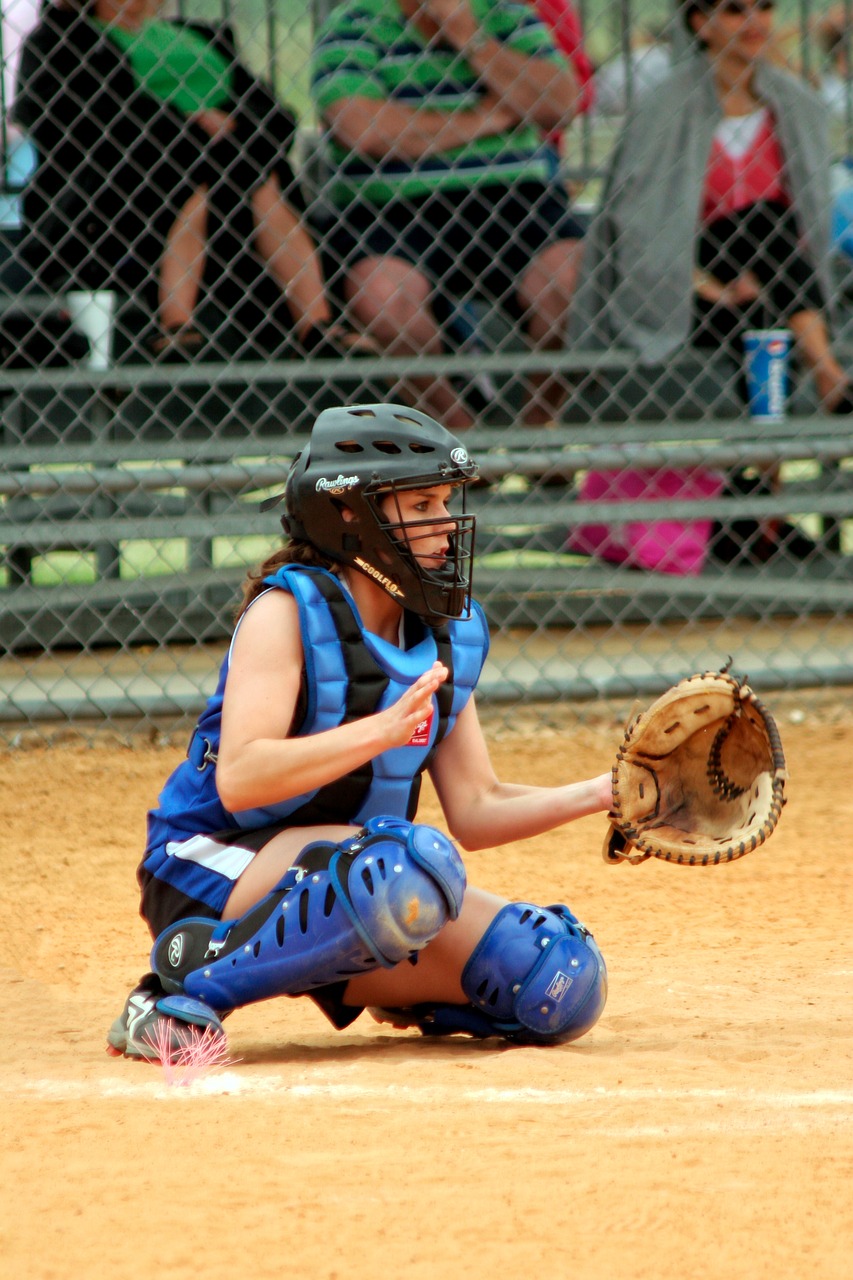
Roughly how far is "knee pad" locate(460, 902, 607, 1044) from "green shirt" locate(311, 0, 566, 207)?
141 inches

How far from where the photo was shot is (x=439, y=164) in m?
5.47

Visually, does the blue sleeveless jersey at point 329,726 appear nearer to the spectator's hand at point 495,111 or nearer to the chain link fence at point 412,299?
the chain link fence at point 412,299

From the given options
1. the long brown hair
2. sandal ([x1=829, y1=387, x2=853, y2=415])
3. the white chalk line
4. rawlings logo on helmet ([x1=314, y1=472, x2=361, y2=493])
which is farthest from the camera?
sandal ([x1=829, y1=387, x2=853, y2=415])

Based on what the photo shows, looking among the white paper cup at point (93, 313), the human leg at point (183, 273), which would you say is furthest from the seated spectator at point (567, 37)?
the white paper cup at point (93, 313)

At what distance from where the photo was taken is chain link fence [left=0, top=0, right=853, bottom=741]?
5156 mm

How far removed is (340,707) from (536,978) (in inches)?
20.8

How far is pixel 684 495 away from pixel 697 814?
10.6 ft

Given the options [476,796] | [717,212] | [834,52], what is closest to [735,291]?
[717,212]

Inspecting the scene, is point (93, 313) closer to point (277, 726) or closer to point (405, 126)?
point (405, 126)

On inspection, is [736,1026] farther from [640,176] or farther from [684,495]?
[640,176]

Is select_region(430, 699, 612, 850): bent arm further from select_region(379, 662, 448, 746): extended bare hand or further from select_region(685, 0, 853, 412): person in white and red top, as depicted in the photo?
select_region(685, 0, 853, 412): person in white and red top

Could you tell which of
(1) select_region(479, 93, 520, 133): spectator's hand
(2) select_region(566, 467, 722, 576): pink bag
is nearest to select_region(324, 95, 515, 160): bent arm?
(1) select_region(479, 93, 520, 133): spectator's hand

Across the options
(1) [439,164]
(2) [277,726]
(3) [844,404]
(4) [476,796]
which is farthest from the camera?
(3) [844,404]

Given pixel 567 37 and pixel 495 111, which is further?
pixel 567 37
